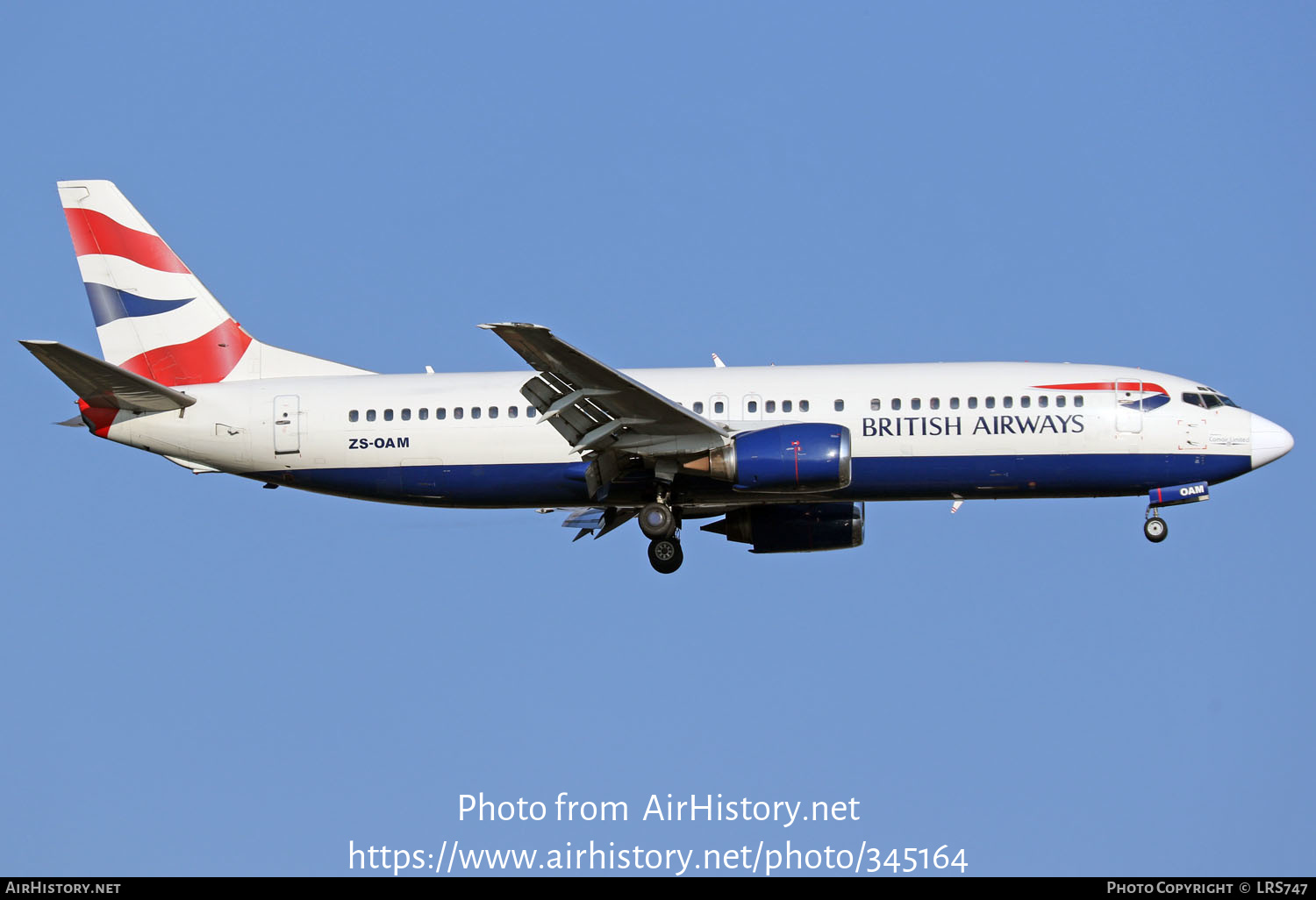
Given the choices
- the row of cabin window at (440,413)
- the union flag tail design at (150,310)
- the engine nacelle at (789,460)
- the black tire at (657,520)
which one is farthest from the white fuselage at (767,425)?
the union flag tail design at (150,310)

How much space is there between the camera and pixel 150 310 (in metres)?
39.4

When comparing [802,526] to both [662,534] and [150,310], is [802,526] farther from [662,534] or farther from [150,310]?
[150,310]

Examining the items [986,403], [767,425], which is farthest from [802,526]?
[986,403]

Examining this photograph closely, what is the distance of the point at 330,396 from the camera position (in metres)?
37.5

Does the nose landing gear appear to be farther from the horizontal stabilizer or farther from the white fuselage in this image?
the horizontal stabilizer

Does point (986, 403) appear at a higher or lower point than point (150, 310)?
lower

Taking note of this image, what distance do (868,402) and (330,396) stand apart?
12125 mm

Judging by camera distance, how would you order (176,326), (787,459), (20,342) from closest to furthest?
(20,342), (787,459), (176,326)

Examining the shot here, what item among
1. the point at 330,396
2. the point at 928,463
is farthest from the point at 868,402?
the point at 330,396

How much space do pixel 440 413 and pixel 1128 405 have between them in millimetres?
15229

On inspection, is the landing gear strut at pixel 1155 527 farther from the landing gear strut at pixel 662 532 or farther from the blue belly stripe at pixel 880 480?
the landing gear strut at pixel 662 532

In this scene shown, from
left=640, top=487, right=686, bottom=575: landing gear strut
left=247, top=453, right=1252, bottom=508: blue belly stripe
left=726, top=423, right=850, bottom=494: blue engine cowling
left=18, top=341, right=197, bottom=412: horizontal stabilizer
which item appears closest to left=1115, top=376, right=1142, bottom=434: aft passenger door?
left=247, top=453, right=1252, bottom=508: blue belly stripe
